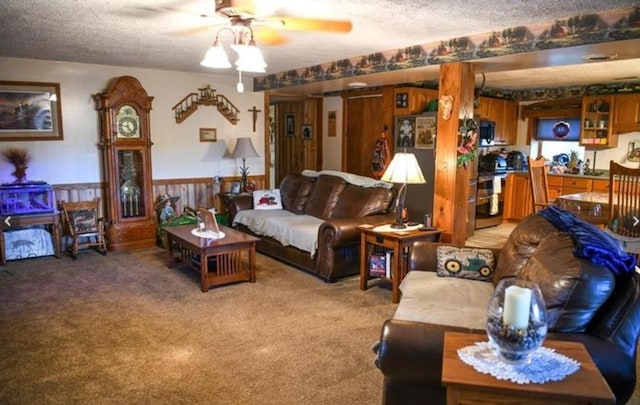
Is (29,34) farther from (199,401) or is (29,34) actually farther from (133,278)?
(199,401)

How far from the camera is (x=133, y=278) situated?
457cm

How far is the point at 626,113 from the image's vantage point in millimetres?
Result: 6543

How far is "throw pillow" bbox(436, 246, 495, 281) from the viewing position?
313 centimetres

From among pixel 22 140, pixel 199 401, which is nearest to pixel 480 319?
pixel 199 401

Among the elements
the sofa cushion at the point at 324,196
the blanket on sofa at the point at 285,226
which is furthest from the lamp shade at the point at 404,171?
the sofa cushion at the point at 324,196

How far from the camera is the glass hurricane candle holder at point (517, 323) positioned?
5.05 ft

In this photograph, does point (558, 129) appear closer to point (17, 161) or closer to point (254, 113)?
point (254, 113)

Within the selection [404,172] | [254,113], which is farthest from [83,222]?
[404,172]

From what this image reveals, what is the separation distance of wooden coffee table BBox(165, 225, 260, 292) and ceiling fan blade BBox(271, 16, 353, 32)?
1.92 metres

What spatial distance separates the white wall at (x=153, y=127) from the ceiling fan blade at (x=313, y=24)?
3102 millimetres

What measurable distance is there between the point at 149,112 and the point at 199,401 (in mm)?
4161

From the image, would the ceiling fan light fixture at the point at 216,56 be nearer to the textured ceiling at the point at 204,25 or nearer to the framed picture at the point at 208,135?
the textured ceiling at the point at 204,25

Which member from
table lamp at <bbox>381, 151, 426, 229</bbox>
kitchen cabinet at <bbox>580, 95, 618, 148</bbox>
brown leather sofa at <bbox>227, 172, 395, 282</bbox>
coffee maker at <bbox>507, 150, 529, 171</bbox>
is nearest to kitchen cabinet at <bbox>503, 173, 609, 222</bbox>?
coffee maker at <bbox>507, 150, 529, 171</bbox>

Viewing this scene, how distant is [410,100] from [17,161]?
4648mm
